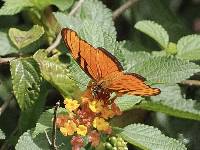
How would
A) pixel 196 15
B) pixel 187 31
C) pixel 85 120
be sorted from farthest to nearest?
pixel 196 15
pixel 187 31
pixel 85 120

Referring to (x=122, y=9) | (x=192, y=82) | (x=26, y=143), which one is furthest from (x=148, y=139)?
(x=122, y=9)

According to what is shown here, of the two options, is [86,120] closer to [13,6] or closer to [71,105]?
[71,105]

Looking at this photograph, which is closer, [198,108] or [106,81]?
[106,81]

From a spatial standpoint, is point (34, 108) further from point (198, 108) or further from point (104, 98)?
point (198, 108)

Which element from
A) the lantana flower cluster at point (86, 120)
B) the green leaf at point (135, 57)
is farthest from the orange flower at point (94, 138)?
the green leaf at point (135, 57)

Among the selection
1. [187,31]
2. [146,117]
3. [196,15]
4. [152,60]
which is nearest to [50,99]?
[146,117]
